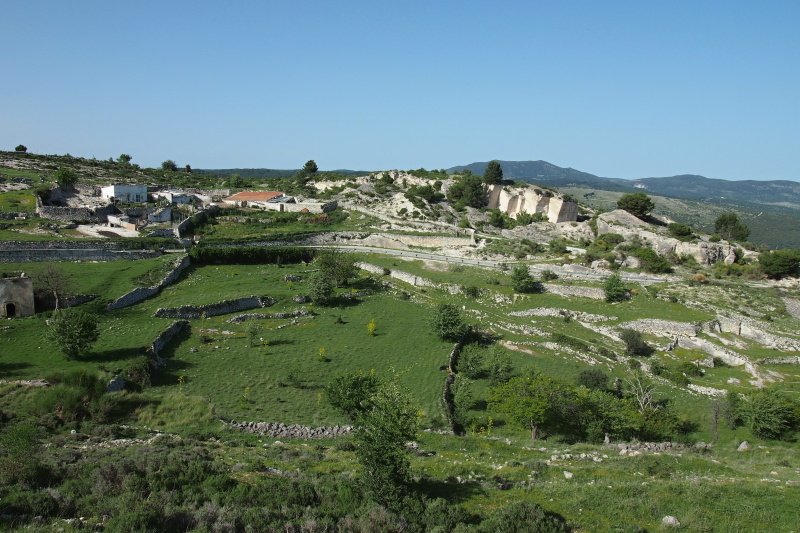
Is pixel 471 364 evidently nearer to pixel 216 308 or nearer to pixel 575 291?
pixel 216 308

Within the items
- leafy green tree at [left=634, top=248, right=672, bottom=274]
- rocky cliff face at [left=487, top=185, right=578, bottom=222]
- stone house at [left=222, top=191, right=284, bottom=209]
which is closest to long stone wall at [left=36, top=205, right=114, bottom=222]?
stone house at [left=222, top=191, right=284, bottom=209]

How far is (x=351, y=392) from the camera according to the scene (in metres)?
23.5

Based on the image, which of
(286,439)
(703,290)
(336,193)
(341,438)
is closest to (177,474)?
(286,439)

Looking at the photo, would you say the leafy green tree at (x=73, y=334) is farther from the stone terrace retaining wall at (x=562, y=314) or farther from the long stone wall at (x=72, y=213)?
the long stone wall at (x=72, y=213)

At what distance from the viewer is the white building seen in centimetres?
6438

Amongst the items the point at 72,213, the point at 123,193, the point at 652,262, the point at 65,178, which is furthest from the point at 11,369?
the point at 652,262

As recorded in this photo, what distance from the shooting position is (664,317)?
1671 inches

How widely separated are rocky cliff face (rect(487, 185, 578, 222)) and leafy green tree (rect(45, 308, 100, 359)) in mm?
65444

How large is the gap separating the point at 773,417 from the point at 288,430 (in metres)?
24.8

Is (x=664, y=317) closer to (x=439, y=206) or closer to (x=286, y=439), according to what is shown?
(x=286, y=439)

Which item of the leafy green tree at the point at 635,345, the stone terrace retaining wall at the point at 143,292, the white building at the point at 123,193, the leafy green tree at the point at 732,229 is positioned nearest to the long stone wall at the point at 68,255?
the stone terrace retaining wall at the point at 143,292

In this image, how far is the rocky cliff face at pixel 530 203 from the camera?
255 ft

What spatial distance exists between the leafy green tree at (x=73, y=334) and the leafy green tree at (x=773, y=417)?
35.8 meters

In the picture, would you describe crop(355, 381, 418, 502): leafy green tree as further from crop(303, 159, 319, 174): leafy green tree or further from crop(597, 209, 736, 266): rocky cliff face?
crop(303, 159, 319, 174): leafy green tree
